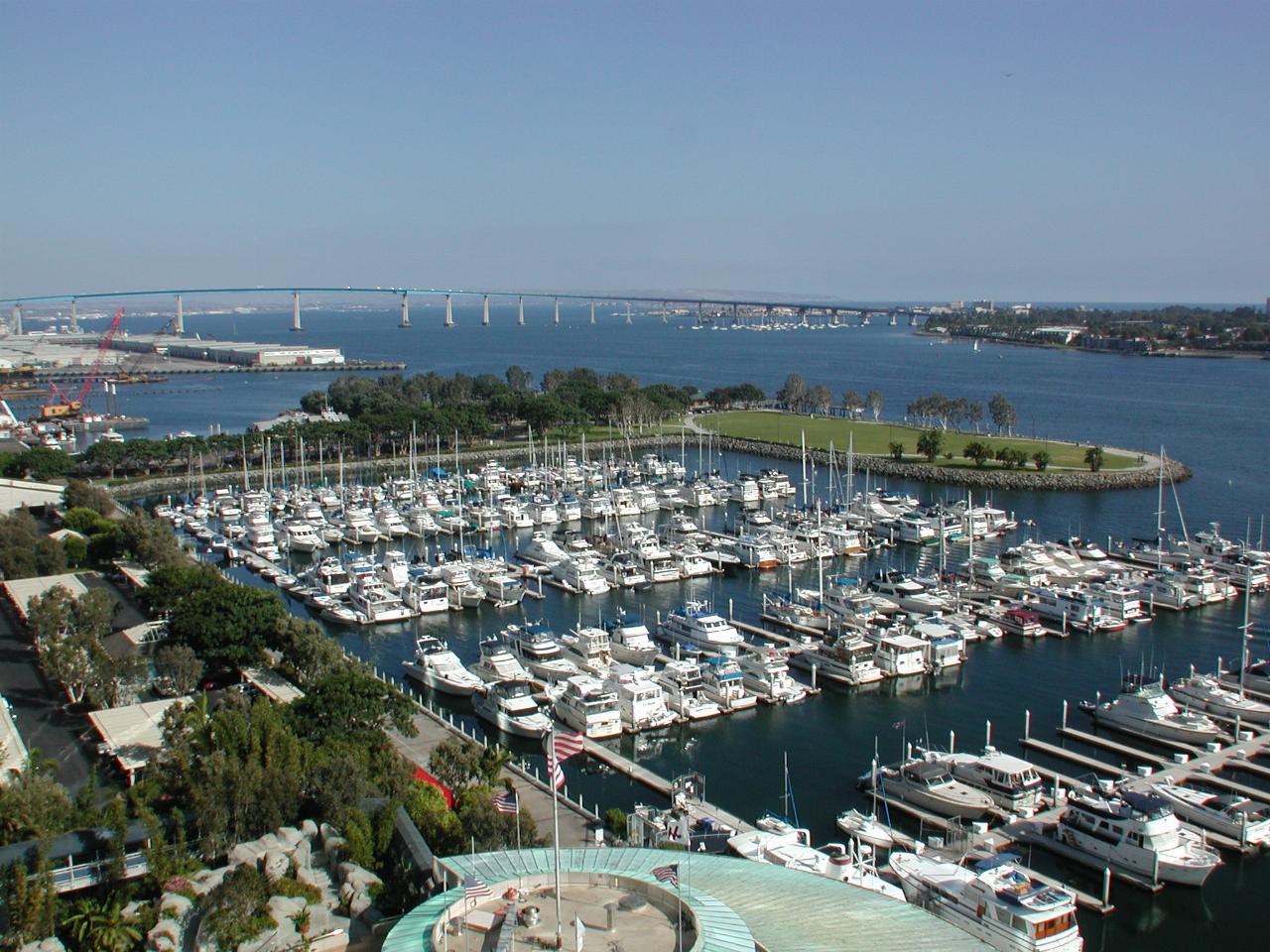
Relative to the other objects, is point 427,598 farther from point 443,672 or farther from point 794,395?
point 794,395

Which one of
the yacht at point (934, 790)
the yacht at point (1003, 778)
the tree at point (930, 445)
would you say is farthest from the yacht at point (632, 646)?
the tree at point (930, 445)

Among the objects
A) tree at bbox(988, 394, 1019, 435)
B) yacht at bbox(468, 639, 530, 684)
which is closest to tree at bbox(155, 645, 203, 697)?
yacht at bbox(468, 639, 530, 684)

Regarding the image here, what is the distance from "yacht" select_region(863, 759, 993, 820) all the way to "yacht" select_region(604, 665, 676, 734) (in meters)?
3.69

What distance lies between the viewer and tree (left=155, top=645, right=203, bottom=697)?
15.3 metres

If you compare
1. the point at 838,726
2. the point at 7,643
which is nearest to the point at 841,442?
the point at 838,726

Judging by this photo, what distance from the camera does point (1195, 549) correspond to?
2547 cm

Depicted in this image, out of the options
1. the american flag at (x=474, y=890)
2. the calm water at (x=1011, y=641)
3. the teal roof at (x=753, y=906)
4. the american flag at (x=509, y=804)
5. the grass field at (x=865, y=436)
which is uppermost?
the american flag at (x=474, y=890)

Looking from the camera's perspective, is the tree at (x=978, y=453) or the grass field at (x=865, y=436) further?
the grass field at (x=865, y=436)

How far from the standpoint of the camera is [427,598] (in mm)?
22812

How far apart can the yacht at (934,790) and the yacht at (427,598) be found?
11455mm

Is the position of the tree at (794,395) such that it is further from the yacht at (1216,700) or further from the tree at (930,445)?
the yacht at (1216,700)

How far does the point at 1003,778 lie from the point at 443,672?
351 inches

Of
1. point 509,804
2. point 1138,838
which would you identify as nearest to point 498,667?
point 509,804

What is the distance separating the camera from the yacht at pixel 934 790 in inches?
517
